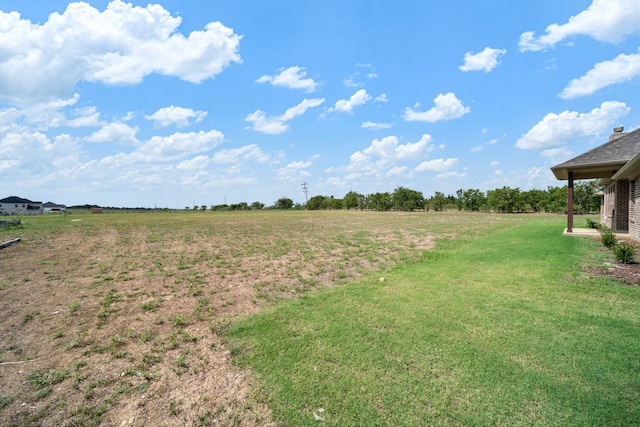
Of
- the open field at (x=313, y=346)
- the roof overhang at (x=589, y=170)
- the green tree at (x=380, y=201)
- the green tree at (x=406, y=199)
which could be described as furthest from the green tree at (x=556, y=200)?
the open field at (x=313, y=346)

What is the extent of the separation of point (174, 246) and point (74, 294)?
6.18 metres

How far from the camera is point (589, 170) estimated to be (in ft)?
41.4

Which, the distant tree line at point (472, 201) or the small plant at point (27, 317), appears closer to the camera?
the small plant at point (27, 317)

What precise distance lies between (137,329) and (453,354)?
414cm

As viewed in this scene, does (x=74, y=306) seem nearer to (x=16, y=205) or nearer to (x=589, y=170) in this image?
(x=589, y=170)

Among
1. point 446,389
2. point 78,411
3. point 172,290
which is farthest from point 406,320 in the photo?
point 172,290

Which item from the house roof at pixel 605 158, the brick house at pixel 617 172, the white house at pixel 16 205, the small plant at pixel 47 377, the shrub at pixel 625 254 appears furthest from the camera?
the white house at pixel 16 205

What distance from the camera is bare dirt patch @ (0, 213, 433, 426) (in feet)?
8.64

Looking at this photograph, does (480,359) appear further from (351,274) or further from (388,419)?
(351,274)

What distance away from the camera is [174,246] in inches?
468

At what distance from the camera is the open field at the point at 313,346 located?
2.54 meters

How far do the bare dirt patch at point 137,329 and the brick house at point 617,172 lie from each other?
798 centimetres

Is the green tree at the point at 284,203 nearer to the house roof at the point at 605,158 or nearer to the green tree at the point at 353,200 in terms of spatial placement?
the green tree at the point at 353,200

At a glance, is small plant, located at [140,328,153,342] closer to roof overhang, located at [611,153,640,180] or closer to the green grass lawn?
the green grass lawn
